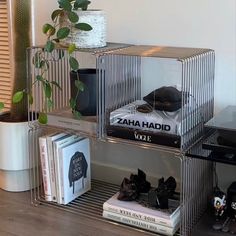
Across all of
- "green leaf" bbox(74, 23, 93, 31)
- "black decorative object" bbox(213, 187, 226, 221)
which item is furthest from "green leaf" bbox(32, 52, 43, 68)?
"black decorative object" bbox(213, 187, 226, 221)

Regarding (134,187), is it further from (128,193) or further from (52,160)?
(52,160)

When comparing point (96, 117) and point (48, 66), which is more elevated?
point (48, 66)

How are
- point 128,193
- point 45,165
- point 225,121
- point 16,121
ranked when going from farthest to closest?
point 16,121, point 45,165, point 128,193, point 225,121

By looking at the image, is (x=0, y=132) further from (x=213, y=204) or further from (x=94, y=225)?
(x=213, y=204)

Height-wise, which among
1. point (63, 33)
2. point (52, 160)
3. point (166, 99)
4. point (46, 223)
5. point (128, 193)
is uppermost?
point (63, 33)

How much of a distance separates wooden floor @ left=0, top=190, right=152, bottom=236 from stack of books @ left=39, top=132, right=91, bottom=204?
0.24 ft


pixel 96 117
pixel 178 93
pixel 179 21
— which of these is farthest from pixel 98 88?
pixel 179 21

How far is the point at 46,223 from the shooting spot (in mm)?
1701

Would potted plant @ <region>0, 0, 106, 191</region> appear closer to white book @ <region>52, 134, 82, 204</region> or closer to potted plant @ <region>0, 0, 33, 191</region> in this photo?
potted plant @ <region>0, 0, 33, 191</region>

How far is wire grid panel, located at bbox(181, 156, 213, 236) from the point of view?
154cm

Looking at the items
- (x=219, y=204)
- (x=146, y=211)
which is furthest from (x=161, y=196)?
(x=219, y=204)

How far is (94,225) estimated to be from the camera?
1683 mm

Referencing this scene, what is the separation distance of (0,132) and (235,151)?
997 millimetres

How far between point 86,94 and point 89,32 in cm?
23
